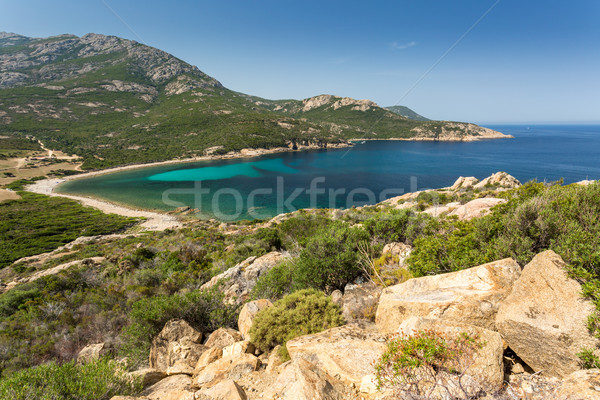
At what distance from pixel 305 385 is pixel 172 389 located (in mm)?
3041

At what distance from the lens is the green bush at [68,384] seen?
4367 millimetres

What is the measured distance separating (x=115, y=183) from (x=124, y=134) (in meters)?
68.9

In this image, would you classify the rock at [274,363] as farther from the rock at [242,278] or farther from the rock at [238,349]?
the rock at [242,278]

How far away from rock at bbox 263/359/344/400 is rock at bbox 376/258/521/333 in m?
1.99

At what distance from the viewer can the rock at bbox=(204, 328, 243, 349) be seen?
6.67 m

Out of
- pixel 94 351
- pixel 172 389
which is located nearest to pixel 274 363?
pixel 172 389

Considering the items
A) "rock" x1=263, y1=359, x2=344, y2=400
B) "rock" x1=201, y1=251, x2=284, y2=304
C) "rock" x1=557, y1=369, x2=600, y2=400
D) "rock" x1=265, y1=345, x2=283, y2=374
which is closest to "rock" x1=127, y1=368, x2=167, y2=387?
"rock" x1=265, y1=345, x2=283, y2=374

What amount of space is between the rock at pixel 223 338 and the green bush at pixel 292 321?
2.92 ft

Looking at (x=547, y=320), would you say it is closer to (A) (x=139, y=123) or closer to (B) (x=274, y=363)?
(B) (x=274, y=363)

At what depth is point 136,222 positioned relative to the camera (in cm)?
4225

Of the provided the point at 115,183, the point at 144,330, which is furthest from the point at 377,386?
the point at 115,183

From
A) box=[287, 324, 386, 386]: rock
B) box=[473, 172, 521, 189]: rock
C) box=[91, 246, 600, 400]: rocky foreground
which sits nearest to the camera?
box=[91, 246, 600, 400]: rocky foreground

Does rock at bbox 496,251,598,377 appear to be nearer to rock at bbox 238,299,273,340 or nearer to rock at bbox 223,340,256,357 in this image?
rock at bbox 223,340,256,357

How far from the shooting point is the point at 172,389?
189 inches
